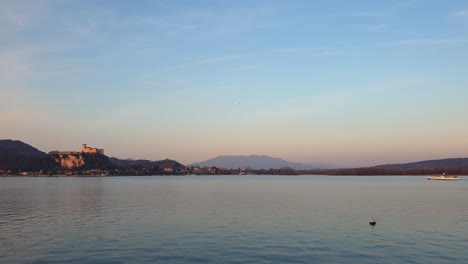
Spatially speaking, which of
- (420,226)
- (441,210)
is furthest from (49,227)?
(441,210)

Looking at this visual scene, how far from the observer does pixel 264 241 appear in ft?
129

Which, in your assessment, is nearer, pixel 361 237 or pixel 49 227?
pixel 361 237

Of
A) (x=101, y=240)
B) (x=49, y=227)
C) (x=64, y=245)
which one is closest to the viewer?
(x=64, y=245)

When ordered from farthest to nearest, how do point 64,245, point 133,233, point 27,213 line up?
1. point 27,213
2. point 133,233
3. point 64,245

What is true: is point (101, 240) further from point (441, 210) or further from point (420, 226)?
point (441, 210)

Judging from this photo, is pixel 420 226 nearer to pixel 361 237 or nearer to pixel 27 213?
pixel 361 237

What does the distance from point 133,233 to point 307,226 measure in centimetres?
2179

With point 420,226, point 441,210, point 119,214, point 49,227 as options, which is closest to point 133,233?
point 49,227

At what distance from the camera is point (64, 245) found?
3766 cm

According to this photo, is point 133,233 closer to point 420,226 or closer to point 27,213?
point 27,213

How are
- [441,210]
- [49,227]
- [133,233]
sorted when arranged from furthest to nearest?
Result: [441,210], [49,227], [133,233]

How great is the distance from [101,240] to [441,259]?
32540 mm

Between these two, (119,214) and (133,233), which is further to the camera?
(119,214)

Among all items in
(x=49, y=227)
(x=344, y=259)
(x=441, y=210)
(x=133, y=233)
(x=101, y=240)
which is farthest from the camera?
(x=441, y=210)
